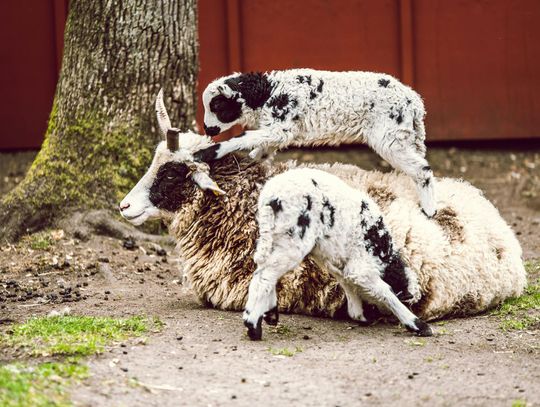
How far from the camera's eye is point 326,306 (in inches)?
239

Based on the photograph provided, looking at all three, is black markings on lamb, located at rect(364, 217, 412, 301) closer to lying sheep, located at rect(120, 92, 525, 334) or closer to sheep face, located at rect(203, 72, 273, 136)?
lying sheep, located at rect(120, 92, 525, 334)

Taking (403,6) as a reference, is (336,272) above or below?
below

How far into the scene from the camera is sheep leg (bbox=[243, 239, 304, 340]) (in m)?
5.38

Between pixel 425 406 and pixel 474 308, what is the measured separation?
1.82m

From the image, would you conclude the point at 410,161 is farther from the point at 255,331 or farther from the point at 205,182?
the point at 255,331

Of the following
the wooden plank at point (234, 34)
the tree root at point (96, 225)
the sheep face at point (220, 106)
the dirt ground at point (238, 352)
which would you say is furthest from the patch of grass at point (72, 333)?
the wooden plank at point (234, 34)

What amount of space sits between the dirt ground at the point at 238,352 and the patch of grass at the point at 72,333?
0.39 ft

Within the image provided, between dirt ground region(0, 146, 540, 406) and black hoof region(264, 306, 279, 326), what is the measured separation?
99 mm

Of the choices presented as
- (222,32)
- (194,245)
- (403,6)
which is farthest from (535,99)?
(194,245)

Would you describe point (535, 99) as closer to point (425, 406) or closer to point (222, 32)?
point (222, 32)

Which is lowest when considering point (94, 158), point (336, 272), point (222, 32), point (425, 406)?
point (425, 406)

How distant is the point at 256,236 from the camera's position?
6.13 m

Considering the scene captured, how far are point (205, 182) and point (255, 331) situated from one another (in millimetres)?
1090

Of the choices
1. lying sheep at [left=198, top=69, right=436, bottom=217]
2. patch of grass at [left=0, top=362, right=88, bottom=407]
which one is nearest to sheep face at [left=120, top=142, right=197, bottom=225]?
lying sheep at [left=198, top=69, right=436, bottom=217]
